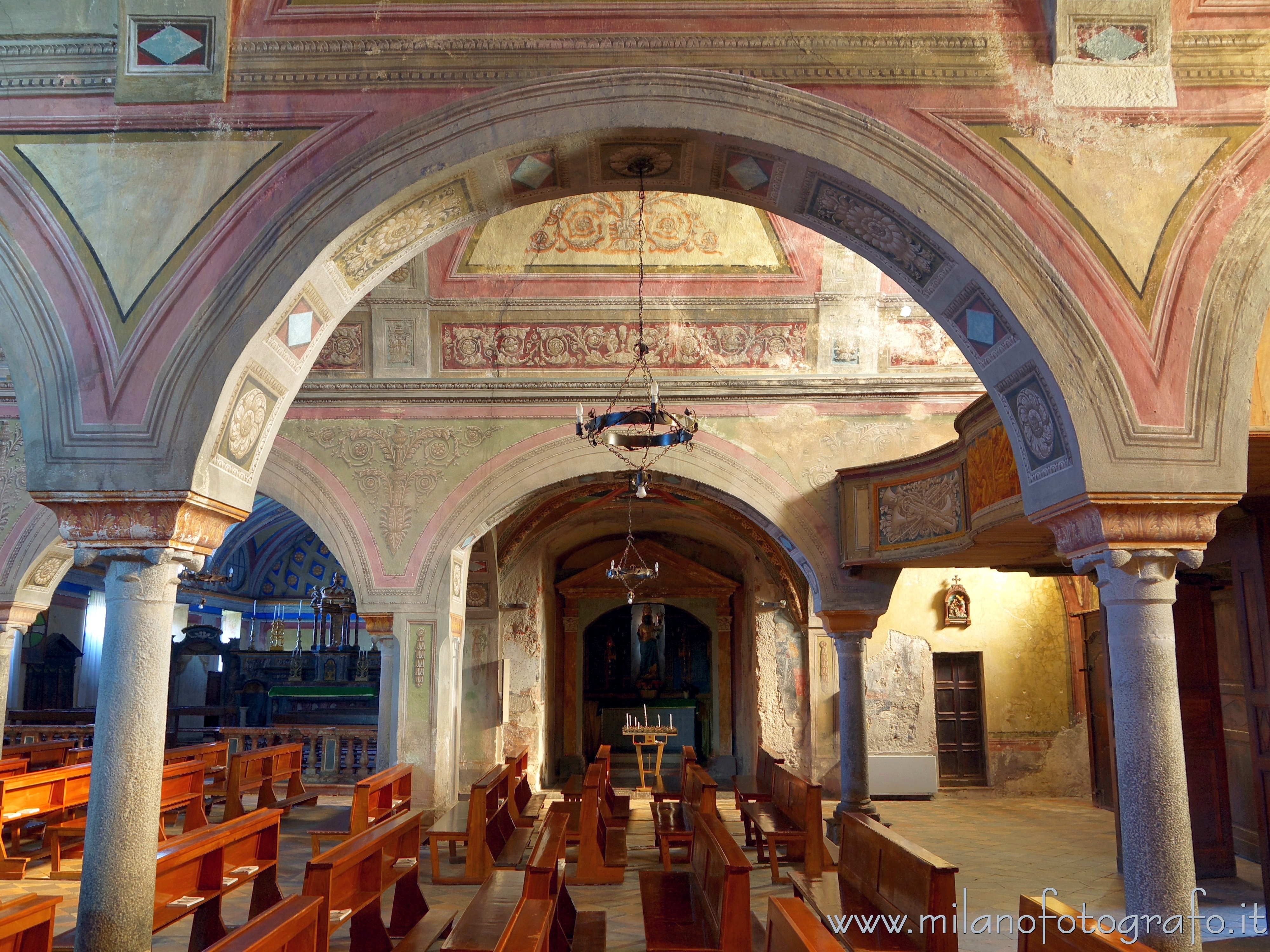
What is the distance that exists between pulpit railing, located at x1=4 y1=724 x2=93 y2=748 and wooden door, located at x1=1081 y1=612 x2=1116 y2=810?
44.2 feet

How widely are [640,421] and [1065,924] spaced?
5342 mm

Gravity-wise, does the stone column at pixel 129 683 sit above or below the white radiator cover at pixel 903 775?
above

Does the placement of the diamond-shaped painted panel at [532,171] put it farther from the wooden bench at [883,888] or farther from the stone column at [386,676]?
the stone column at [386,676]

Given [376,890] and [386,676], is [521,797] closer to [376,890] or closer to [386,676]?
[386,676]

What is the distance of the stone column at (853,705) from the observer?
10.5 metres

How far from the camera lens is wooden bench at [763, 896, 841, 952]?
9.78 ft

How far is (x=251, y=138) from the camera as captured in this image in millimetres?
5508

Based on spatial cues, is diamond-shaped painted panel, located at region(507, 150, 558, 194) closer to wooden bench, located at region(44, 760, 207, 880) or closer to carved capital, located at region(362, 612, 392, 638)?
wooden bench, located at region(44, 760, 207, 880)

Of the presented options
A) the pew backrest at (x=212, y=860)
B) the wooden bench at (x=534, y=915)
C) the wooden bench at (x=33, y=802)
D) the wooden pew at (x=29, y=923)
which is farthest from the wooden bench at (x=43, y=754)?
the wooden pew at (x=29, y=923)

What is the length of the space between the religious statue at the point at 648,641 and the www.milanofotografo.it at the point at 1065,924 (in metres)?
11.1

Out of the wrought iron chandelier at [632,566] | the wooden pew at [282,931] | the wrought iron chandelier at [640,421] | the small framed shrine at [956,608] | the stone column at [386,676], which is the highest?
the wrought iron chandelier at [640,421]

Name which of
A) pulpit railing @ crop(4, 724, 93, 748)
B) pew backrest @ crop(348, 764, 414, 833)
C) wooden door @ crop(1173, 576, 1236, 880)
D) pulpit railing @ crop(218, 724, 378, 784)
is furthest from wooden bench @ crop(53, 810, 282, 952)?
pulpit railing @ crop(4, 724, 93, 748)

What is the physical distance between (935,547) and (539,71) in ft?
18.2

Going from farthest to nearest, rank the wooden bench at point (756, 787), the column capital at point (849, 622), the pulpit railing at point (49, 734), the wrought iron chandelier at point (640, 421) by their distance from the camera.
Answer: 1. the pulpit railing at point (49, 734)
2. the column capital at point (849, 622)
3. the wooden bench at point (756, 787)
4. the wrought iron chandelier at point (640, 421)
